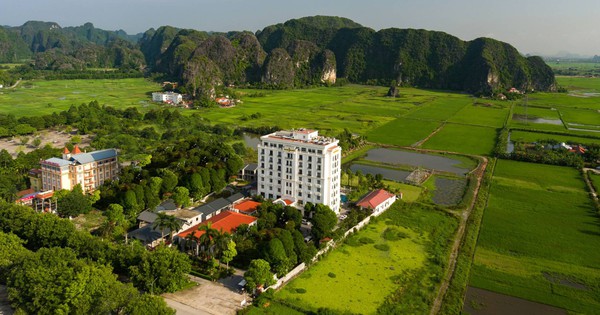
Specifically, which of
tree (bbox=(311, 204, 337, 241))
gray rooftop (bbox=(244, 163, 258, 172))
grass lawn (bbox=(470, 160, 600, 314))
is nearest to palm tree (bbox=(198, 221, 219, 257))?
tree (bbox=(311, 204, 337, 241))

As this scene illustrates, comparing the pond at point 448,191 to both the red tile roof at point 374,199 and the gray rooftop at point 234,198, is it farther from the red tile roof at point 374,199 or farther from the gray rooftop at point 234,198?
the gray rooftop at point 234,198

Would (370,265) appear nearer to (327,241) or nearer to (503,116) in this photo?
(327,241)

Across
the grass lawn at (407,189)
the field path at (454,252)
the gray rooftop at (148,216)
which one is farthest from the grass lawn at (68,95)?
the field path at (454,252)

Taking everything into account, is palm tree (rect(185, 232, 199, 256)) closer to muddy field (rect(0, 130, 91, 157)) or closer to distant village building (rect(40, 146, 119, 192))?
distant village building (rect(40, 146, 119, 192))

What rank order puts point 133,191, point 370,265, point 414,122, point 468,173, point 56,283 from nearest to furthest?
point 56,283
point 370,265
point 133,191
point 468,173
point 414,122

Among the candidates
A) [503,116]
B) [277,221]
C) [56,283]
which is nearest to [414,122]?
[503,116]

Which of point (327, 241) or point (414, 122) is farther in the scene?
point (414, 122)

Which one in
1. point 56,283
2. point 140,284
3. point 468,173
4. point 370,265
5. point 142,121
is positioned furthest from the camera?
point 142,121
